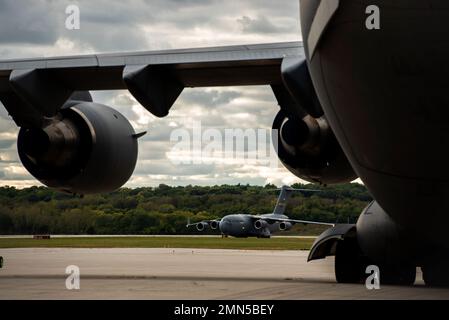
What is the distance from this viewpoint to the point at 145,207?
25.2 m

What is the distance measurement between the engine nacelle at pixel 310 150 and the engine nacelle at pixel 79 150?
2483 mm

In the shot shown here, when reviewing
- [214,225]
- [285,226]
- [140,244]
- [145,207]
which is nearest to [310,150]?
[145,207]

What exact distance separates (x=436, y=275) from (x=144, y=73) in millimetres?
4997

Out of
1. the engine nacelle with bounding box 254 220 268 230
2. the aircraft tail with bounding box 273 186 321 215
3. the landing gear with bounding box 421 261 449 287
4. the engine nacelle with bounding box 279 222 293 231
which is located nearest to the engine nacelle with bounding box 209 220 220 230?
the engine nacelle with bounding box 254 220 268 230

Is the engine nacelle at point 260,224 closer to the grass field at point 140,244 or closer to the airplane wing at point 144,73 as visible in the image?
the grass field at point 140,244

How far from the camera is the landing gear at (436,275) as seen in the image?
11.9 m

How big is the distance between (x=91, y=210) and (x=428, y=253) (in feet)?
33.8

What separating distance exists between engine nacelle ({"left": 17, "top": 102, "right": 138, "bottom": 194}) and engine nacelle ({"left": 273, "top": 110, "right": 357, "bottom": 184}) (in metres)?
2.48

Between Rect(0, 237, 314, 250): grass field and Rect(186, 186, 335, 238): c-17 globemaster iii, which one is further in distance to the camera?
Rect(186, 186, 335, 238): c-17 globemaster iii

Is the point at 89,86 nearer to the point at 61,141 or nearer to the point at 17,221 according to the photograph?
the point at 61,141

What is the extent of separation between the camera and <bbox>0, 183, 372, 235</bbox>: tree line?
1811 centimetres

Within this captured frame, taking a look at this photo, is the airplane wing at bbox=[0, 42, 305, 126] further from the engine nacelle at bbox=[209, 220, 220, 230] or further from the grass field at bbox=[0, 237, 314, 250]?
the engine nacelle at bbox=[209, 220, 220, 230]

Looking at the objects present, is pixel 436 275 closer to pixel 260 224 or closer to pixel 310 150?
pixel 310 150

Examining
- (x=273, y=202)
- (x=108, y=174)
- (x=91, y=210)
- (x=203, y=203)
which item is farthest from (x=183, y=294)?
(x=273, y=202)
